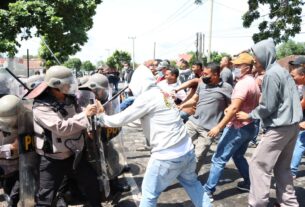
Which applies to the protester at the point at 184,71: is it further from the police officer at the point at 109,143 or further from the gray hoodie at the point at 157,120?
the gray hoodie at the point at 157,120

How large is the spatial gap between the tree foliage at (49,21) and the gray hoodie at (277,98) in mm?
10040

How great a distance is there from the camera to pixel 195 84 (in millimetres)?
6320

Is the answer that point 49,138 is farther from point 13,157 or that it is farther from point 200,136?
point 200,136

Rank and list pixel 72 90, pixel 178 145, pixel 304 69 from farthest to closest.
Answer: pixel 304 69 → pixel 72 90 → pixel 178 145

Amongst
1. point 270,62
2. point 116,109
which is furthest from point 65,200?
point 270,62

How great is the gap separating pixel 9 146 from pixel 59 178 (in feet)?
2.25

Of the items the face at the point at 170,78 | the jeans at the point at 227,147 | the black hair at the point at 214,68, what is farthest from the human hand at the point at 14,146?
the face at the point at 170,78

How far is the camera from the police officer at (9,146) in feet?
12.3

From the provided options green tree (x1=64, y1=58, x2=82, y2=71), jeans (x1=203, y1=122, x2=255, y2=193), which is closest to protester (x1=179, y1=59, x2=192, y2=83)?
green tree (x1=64, y1=58, x2=82, y2=71)

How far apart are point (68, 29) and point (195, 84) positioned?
9987 mm

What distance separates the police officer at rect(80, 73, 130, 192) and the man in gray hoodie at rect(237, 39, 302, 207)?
1537 mm

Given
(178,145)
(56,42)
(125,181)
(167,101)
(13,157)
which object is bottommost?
(125,181)

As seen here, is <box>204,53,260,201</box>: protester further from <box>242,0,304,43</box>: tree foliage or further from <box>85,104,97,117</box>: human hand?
<box>242,0,304,43</box>: tree foliage

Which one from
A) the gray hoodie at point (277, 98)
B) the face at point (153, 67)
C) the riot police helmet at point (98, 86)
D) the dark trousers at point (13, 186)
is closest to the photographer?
the gray hoodie at point (277, 98)
